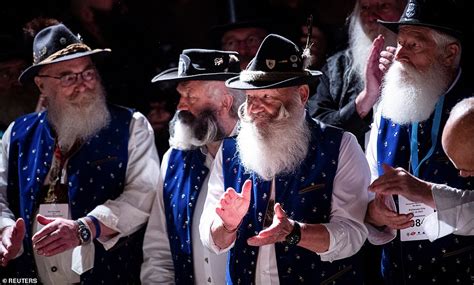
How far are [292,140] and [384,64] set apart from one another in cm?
78

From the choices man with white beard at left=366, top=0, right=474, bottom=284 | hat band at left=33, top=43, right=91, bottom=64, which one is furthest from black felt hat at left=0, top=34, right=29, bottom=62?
man with white beard at left=366, top=0, right=474, bottom=284

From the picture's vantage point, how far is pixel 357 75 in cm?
550

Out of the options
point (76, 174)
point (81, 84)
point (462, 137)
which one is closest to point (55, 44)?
point (81, 84)

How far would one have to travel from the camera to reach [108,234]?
525 cm

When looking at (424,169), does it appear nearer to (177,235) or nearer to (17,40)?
(177,235)

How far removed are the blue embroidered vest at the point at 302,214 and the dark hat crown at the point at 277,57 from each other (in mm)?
388

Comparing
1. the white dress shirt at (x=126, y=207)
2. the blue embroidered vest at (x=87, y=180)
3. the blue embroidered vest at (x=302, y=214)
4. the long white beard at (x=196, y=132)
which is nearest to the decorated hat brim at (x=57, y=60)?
the blue embroidered vest at (x=87, y=180)

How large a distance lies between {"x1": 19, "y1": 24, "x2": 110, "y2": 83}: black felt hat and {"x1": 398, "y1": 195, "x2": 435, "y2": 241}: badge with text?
2114 mm

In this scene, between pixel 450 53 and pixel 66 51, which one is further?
pixel 66 51

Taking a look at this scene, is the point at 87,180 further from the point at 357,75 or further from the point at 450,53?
the point at 450,53

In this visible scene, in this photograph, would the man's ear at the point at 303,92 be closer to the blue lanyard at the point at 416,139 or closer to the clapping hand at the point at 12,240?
the blue lanyard at the point at 416,139

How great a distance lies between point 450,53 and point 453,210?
0.88 metres

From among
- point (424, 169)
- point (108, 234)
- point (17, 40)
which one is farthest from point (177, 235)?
point (17, 40)

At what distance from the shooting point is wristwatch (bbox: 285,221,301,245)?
4.14m
